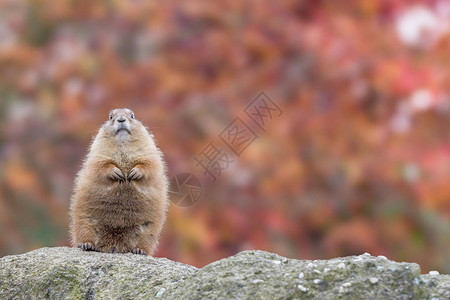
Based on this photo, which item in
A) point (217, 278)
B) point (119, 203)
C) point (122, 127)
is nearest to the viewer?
point (217, 278)

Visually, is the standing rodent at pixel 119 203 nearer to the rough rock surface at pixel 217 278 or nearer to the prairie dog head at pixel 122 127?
the prairie dog head at pixel 122 127

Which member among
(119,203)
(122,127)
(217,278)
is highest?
(122,127)

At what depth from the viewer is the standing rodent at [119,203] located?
573cm

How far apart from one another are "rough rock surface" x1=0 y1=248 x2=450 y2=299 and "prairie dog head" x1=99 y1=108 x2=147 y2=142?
123 centimetres

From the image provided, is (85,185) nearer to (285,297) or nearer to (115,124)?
(115,124)

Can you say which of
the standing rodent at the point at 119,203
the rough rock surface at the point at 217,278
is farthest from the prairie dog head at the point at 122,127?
the rough rock surface at the point at 217,278

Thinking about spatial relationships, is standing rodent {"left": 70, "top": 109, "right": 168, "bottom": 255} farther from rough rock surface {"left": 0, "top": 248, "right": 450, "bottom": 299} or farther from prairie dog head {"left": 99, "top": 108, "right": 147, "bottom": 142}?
rough rock surface {"left": 0, "top": 248, "right": 450, "bottom": 299}

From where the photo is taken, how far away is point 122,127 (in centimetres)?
612

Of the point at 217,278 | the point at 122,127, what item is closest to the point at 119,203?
the point at 122,127

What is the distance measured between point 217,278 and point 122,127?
7.87ft

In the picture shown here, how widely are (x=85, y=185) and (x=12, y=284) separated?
3.61ft

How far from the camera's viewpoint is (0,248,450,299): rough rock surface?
3758 mm

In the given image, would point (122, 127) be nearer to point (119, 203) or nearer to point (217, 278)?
point (119, 203)

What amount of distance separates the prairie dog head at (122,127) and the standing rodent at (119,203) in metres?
0.12
